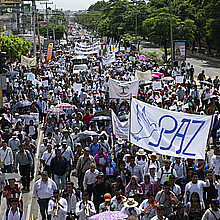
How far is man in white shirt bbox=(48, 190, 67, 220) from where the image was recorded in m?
8.48

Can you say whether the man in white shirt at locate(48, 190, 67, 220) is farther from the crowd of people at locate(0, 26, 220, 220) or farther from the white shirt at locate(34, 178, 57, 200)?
the white shirt at locate(34, 178, 57, 200)

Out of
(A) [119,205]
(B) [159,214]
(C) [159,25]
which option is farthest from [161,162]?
(C) [159,25]

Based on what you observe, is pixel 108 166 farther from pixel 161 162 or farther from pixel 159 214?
pixel 159 214

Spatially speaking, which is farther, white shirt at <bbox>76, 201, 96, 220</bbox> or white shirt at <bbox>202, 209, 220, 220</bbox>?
white shirt at <bbox>76, 201, 96, 220</bbox>

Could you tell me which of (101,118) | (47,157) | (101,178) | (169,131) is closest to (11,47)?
(101,118)

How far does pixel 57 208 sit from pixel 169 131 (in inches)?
96.1

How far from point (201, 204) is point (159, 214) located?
1.57 metres

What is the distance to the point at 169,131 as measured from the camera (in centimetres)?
887

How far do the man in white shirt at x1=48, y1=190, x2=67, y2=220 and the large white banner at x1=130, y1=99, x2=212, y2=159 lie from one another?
1931mm

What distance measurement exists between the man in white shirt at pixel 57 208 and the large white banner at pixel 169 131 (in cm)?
193

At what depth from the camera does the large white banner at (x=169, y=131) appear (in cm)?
849

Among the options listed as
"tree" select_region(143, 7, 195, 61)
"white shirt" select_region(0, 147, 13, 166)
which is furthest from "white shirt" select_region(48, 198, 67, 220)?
"tree" select_region(143, 7, 195, 61)

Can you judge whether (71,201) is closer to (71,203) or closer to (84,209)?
(71,203)

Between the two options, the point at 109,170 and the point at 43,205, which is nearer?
the point at 43,205
